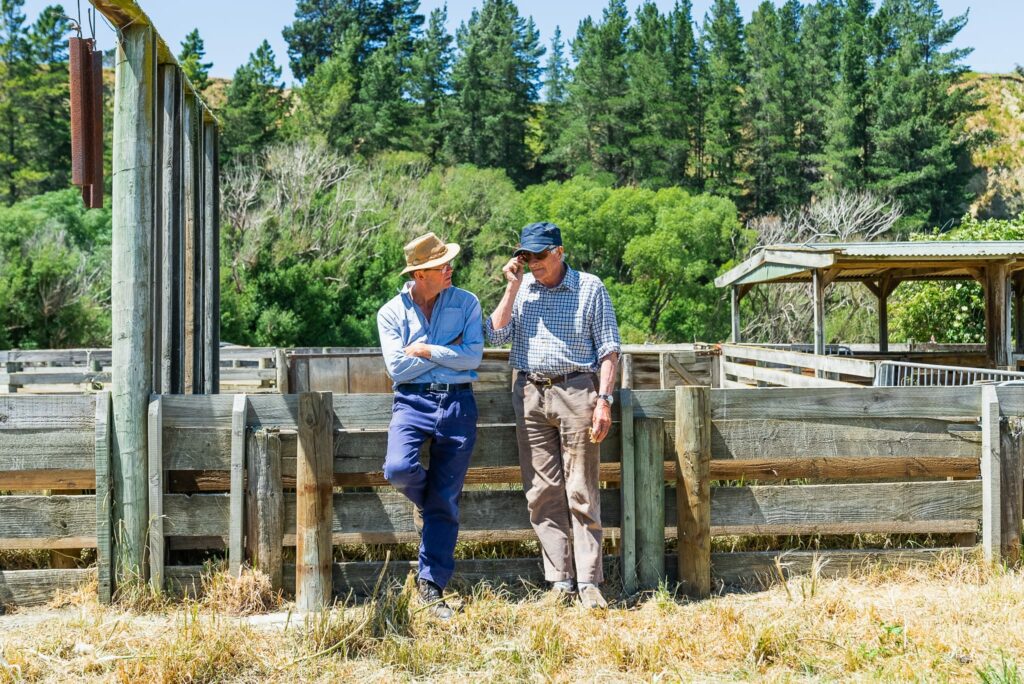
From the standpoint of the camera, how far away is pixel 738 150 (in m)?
53.0

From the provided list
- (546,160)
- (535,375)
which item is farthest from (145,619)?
(546,160)

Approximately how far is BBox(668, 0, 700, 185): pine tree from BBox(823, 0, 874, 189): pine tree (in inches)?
293

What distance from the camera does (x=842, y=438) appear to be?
17.3ft

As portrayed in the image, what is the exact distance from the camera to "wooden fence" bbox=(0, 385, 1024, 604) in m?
4.96

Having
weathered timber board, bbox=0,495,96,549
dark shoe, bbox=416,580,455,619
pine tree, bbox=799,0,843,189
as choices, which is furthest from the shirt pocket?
pine tree, bbox=799,0,843,189

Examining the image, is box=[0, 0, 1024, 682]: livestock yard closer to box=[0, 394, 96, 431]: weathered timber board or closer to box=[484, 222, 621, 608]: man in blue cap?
box=[0, 394, 96, 431]: weathered timber board

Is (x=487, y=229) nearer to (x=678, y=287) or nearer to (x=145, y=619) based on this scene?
(x=678, y=287)

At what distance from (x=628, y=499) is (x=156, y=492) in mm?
2434

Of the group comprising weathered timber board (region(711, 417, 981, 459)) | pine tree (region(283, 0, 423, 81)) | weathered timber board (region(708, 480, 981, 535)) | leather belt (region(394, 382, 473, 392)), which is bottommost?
weathered timber board (region(708, 480, 981, 535))

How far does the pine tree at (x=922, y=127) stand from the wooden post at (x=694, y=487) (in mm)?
43795

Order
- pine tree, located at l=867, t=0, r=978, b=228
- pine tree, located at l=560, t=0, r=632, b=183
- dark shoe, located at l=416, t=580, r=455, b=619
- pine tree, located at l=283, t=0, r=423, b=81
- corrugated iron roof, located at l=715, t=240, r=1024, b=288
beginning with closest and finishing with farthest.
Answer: dark shoe, located at l=416, t=580, r=455, b=619 → corrugated iron roof, located at l=715, t=240, r=1024, b=288 → pine tree, located at l=867, t=0, r=978, b=228 → pine tree, located at l=560, t=0, r=632, b=183 → pine tree, located at l=283, t=0, r=423, b=81

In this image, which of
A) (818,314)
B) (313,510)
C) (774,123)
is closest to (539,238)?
(313,510)

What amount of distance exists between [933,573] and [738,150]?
1977 inches

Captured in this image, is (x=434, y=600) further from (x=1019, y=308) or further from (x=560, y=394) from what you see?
(x=1019, y=308)
